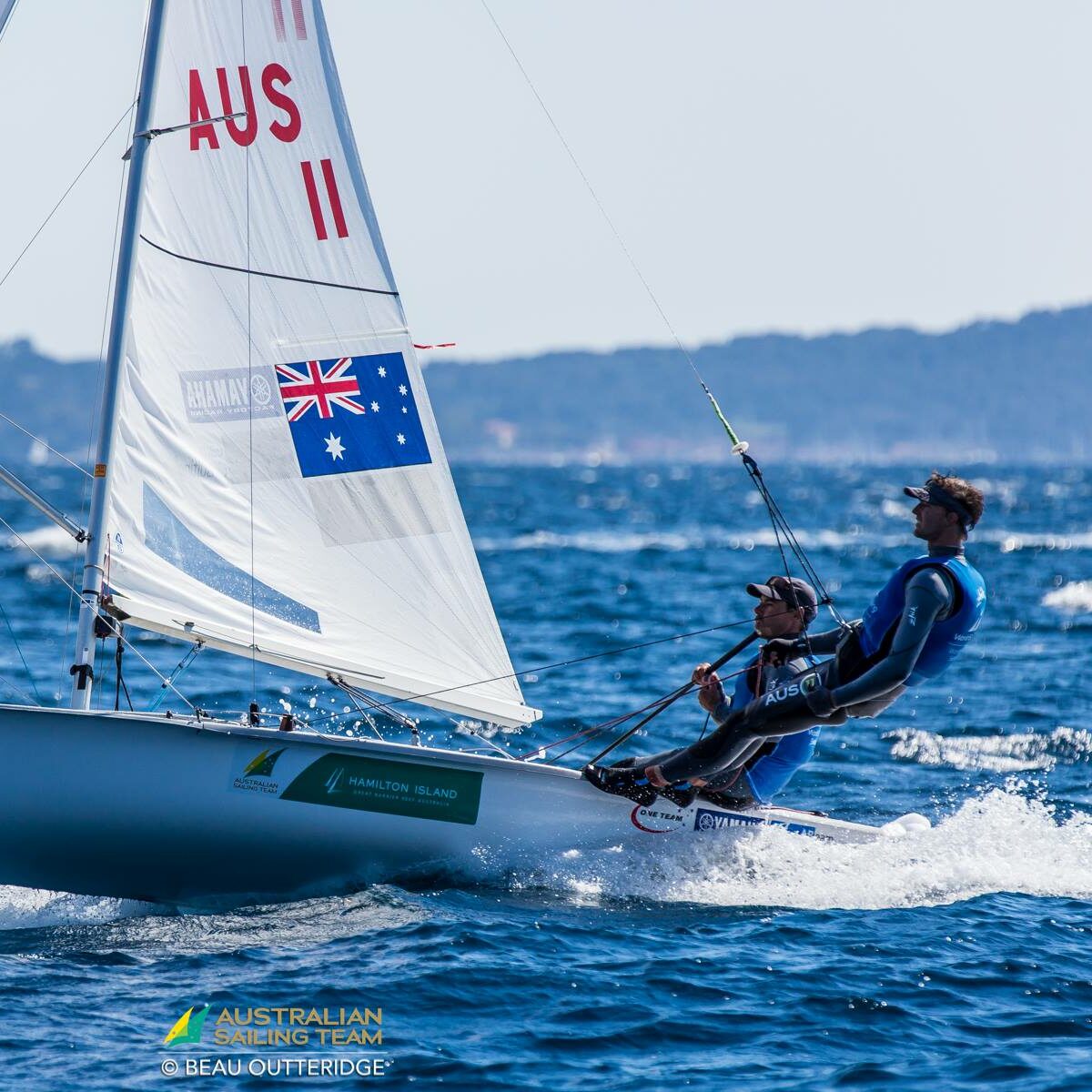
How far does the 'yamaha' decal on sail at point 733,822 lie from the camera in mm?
7516

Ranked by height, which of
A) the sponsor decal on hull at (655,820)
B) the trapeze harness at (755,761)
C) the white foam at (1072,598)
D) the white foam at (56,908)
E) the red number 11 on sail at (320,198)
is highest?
the red number 11 on sail at (320,198)

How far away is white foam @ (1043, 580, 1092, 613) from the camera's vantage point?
2058 centimetres

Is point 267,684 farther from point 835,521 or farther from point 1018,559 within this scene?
point 835,521

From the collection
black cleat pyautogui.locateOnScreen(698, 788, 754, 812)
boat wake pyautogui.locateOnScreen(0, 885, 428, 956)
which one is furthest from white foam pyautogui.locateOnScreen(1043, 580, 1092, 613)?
boat wake pyautogui.locateOnScreen(0, 885, 428, 956)

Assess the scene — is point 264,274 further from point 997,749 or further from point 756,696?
point 997,749

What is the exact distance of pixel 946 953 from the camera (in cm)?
664

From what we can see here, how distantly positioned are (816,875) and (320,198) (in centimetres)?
377

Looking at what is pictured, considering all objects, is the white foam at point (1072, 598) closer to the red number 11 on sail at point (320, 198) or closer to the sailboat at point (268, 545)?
the sailboat at point (268, 545)

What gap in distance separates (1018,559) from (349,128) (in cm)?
2428

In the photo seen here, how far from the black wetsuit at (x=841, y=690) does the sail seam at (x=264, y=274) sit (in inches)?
98.0

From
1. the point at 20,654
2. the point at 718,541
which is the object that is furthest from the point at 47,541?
the point at 20,654

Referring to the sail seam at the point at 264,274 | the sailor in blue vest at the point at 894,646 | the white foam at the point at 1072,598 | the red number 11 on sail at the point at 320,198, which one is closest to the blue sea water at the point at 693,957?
the sailor in blue vest at the point at 894,646

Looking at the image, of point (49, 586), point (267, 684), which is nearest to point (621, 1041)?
point (267, 684)

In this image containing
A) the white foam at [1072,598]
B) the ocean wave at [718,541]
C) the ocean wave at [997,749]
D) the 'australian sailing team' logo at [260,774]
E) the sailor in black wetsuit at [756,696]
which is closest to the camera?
the 'australian sailing team' logo at [260,774]
